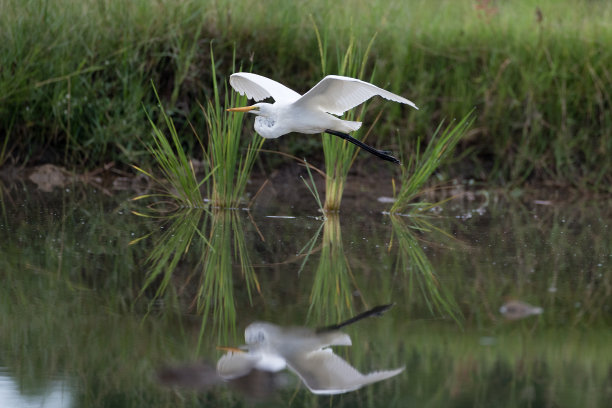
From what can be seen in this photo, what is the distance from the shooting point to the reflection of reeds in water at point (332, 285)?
326 centimetres

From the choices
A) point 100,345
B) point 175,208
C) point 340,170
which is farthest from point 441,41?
point 100,345

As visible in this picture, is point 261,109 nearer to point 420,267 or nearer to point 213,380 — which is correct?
point 420,267

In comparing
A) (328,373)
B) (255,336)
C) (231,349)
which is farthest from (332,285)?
(328,373)

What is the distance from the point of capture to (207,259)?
4.14 meters

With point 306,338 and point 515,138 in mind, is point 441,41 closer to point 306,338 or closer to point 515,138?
point 515,138

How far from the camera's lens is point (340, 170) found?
5555mm

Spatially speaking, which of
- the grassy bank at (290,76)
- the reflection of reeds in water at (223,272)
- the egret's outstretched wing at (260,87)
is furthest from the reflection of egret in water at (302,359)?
the grassy bank at (290,76)

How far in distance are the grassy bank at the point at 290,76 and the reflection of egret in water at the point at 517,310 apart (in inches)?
152

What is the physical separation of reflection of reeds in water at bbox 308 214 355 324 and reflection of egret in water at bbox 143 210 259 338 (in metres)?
0.28

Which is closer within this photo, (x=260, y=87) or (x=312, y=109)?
(x=312, y=109)

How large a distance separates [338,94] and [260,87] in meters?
0.80

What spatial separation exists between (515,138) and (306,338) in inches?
192

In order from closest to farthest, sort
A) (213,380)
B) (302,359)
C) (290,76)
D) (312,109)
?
(213,380) < (302,359) < (312,109) < (290,76)

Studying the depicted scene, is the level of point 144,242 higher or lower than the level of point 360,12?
lower
